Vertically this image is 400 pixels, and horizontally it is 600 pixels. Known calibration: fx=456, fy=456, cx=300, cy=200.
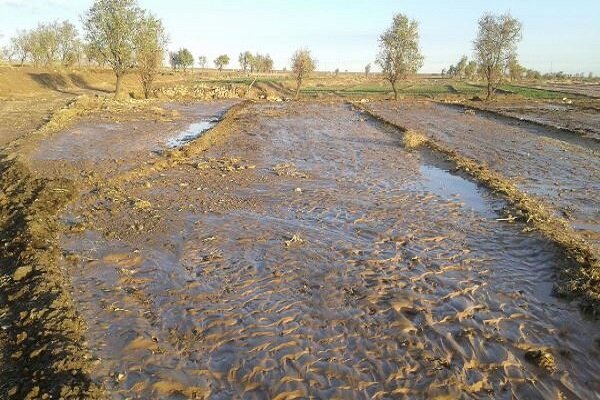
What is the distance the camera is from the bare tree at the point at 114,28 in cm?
3862

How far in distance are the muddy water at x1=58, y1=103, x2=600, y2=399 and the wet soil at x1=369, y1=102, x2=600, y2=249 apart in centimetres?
213

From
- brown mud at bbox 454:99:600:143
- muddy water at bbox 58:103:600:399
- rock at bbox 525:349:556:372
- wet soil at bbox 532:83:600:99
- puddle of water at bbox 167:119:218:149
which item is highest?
wet soil at bbox 532:83:600:99

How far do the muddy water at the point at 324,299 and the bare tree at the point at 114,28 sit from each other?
1217 inches

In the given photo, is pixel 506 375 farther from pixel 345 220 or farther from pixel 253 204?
pixel 253 204

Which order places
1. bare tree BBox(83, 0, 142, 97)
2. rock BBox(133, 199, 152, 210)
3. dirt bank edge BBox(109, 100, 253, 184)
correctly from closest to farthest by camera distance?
rock BBox(133, 199, 152, 210) < dirt bank edge BBox(109, 100, 253, 184) < bare tree BBox(83, 0, 142, 97)

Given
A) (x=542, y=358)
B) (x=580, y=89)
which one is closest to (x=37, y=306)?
(x=542, y=358)

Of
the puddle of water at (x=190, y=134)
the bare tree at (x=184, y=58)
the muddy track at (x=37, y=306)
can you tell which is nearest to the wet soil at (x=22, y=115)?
the puddle of water at (x=190, y=134)

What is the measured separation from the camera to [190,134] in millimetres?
23797

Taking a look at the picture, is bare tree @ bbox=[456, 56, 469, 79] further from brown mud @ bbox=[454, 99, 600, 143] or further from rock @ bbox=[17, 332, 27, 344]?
rock @ bbox=[17, 332, 27, 344]

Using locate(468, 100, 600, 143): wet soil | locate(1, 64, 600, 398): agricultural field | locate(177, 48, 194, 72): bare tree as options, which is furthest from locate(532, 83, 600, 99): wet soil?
locate(177, 48, 194, 72): bare tree

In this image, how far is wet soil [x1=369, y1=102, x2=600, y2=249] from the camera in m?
11.8

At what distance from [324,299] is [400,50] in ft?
149

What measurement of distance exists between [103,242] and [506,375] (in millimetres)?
7263

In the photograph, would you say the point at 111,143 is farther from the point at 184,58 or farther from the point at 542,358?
the point at 184,58
